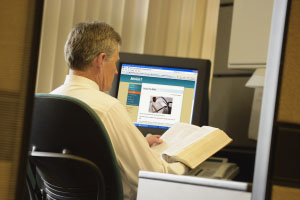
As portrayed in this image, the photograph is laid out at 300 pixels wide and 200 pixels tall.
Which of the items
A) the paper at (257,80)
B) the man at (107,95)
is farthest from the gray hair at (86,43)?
the paper at (257,80)

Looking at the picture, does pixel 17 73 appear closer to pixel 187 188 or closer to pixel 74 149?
pixel 187 188

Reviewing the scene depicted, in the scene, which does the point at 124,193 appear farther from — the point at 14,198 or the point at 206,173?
the point at 14,198

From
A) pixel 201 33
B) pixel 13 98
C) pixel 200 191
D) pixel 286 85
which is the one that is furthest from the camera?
pixel 201 33

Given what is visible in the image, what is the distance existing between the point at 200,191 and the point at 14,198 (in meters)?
0.61

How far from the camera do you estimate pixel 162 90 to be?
99.7 inches

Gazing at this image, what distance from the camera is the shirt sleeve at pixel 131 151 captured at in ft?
5.81

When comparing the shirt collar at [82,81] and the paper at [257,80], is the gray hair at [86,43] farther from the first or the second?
the paper at [257,80]

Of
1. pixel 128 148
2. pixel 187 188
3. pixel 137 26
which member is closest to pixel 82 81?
pixel 128 148

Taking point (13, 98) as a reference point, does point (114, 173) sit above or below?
below

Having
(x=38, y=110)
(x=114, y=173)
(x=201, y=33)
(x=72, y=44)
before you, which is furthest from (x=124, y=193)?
(x=201, y=33)

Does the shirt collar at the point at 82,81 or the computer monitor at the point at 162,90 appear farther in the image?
the computer monitor at the point at 162,90

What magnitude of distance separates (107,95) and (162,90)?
2.12 feet

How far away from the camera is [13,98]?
65cm

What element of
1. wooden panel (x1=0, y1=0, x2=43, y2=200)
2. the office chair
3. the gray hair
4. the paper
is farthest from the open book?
wooden panel (x1=0, y1=0, x2=43, y2=200)
